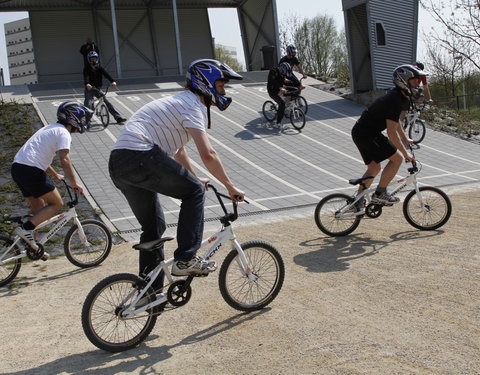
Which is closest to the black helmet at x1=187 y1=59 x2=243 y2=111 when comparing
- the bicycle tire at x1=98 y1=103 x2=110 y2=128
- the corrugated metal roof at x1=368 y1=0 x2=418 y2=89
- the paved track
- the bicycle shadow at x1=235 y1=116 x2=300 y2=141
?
the paved track

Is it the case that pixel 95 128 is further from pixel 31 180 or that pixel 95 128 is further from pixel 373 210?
pixel 373 210

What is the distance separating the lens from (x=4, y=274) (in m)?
6.61

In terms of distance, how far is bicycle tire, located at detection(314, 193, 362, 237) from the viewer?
7797 millimetres

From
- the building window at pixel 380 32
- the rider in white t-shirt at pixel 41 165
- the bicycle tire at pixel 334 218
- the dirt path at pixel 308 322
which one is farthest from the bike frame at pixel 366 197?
the building window at pixel 380 32

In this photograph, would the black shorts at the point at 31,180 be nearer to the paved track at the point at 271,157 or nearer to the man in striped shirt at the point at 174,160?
the paved track at the point at 271,157

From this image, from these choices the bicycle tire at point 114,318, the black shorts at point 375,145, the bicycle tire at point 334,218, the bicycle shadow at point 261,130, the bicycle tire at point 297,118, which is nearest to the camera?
the bicycle tire at point 114,318

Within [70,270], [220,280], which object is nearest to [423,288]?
[220,280]

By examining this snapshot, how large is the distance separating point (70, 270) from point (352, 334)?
4.13 metres

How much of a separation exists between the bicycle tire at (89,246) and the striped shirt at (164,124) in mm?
3335

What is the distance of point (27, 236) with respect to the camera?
680cm

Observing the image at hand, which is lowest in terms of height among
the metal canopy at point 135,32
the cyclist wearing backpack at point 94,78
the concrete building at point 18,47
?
the cyclist wearing backpack at point 94,78

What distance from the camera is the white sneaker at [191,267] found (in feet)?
14.6

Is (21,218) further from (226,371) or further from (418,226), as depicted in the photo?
(418,226)

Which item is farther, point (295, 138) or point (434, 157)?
point (295, 138)
